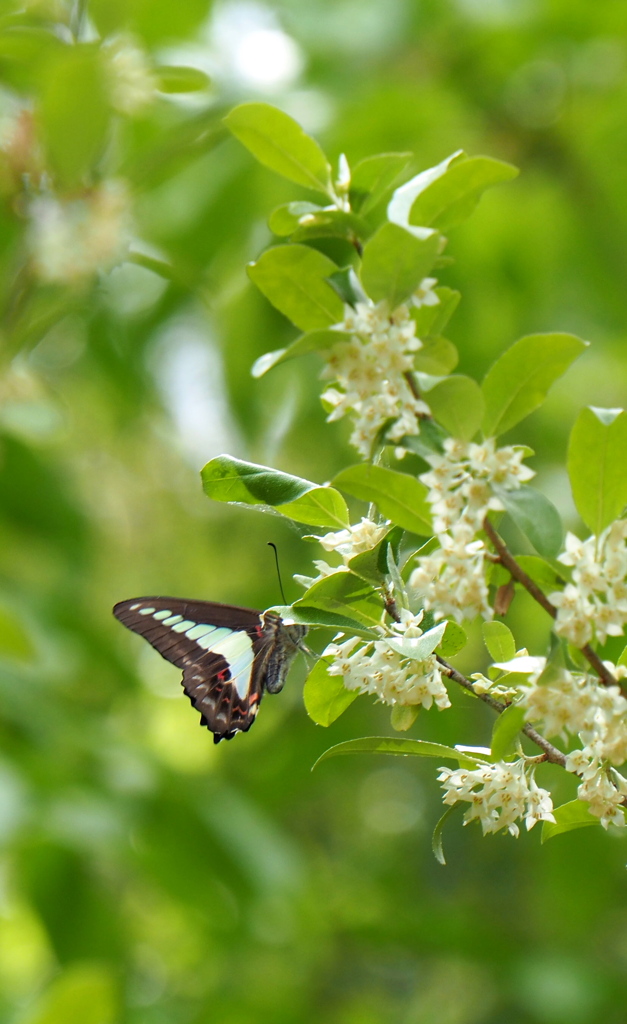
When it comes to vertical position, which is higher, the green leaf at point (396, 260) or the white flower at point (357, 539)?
the green leaf at point (396, 260)

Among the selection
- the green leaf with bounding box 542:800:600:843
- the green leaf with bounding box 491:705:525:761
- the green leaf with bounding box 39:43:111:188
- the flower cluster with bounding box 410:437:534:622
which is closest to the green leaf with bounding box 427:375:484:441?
the flower cluster with bounding box 410:437:534:622

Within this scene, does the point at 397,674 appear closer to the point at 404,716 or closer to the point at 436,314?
the point at 404,716

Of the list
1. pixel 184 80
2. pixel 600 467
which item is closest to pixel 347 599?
pixel 600 467

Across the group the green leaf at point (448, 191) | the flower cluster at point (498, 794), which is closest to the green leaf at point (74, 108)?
the green leaf at point (448, 191)

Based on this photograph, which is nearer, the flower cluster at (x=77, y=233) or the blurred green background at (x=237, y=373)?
the flower cluster at (x=77, y=233)

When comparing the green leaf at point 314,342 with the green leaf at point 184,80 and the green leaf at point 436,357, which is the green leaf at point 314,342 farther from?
the green leaf at point 184,80

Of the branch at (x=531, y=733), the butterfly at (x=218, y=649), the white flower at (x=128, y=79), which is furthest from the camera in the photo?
the white flower at (x=128, y=79)

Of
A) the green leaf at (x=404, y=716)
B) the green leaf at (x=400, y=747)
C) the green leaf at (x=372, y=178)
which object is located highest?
the green leaf at (x=372, y=178)
